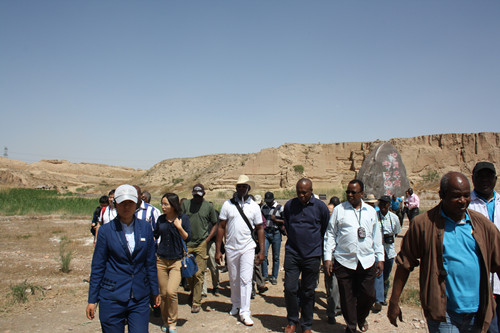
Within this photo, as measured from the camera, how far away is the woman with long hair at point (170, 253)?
15.9ft

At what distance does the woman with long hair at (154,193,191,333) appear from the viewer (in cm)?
483

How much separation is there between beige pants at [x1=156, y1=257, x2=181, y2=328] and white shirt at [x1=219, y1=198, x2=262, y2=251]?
905 mm

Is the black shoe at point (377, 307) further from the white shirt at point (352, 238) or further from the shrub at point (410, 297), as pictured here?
the white shirt at point (352, 238)

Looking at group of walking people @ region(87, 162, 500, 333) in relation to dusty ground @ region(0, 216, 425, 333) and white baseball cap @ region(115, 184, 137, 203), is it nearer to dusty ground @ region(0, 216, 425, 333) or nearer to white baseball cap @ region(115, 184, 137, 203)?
white baseball cap @ region(115, 184, 137, 203)

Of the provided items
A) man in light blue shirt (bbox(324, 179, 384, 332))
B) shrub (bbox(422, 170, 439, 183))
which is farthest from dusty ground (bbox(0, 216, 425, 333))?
shrub (bbox(422, 170, 439, 183))

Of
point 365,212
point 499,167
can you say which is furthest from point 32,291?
point 499,167

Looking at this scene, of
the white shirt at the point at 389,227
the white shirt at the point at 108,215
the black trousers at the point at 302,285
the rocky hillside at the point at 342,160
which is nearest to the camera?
the black trousers at the point at 302,285

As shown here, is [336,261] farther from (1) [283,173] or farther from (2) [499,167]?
(2) [499,167]

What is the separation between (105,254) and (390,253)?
Answer: 4.46 meters

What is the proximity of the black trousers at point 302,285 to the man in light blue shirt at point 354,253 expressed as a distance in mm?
237

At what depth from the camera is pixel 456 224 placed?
8.85 feet

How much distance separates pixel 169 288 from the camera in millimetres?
4832

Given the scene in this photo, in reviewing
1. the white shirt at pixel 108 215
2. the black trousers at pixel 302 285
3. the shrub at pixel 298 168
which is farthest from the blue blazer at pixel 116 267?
the shrub at pixel 298 168

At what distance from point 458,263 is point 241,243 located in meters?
3.25
